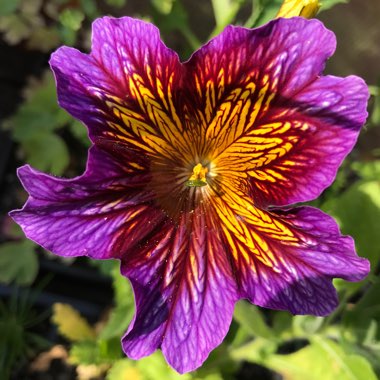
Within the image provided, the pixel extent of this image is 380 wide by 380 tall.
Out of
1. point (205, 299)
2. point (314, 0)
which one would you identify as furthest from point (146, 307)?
point (314, 0)

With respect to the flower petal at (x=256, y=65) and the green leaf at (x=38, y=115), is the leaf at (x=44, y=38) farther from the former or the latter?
the flower petal at (x=256, y=65)

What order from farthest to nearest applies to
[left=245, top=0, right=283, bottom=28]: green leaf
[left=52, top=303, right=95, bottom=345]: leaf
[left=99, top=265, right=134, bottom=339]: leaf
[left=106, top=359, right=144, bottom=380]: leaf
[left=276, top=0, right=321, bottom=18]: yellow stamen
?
[left=52, top=303, right=95, bottom=345]: leaf → [left=106, top=359, right=144, bottom=380]: leaf → [left=99, top=265, right=134, bottom=339]: leaf → [left=245, top=0, right=283, bottom=28]: green leaf → [left=276, top=0, right=321, bottom=18]: yellow stamen

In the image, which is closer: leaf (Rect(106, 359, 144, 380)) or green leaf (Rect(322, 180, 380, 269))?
green leaf (Rect(322, 180, 380, 269))

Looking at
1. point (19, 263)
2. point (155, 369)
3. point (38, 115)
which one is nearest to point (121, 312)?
point (155, 369)

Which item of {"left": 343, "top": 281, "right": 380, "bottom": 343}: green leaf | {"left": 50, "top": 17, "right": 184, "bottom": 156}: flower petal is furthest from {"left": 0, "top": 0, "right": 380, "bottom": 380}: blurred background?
{"left": 50, "top": 17, "right": 184, "bottom": 156}: flower petal

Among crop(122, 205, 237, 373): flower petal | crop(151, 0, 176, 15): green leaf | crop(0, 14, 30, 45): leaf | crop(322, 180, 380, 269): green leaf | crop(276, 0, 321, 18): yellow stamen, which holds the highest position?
crop(276, 0, 321, 18): yellow stamen

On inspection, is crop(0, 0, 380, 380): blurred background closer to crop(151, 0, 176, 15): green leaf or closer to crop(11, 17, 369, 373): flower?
crop(151, 0, 176, 15): green leaf

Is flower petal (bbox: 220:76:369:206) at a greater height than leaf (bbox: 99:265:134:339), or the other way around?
flower petal (bbox: 220:76:369:206)
